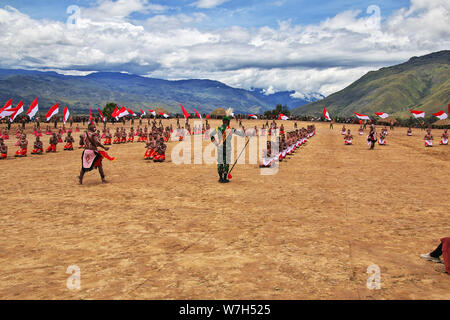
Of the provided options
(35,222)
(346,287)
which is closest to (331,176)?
(346,287)

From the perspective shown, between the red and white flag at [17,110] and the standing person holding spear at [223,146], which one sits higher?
the red and white flag at [17,110]

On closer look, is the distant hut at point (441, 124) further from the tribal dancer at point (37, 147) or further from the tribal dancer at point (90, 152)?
the tribal dancer at point (90, 152)

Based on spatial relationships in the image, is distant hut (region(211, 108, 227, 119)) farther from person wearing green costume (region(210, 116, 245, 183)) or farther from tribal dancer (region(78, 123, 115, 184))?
tribal dancer (region(78, 123, 115, 184))

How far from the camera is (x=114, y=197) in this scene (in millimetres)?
9734

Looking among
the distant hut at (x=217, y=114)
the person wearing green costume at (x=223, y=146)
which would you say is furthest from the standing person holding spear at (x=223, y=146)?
the distant hut at (x=217, y=114)

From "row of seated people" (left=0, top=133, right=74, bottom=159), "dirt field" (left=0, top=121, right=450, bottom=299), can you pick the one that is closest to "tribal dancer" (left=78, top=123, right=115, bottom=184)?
"dirt field" (left=0, top=121, right=450, bottom=299)

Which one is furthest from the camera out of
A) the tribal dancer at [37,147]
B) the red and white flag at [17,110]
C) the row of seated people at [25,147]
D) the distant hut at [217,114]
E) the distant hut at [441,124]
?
the distant hut at [217,114]

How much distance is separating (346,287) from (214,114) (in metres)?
85.2

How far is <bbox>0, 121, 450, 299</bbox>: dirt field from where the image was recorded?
4.41m

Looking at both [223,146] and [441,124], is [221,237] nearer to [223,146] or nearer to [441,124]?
[223,146]

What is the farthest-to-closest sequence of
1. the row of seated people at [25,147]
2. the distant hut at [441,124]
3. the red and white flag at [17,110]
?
the distant hut at [441,124] < the red and white flag at [17,110] < the row of seated people at [25,147]

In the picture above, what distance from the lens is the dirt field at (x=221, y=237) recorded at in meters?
4.41

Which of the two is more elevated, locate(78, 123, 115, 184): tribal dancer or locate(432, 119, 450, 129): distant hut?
locate(432, 119, 450, 129): distant hut
